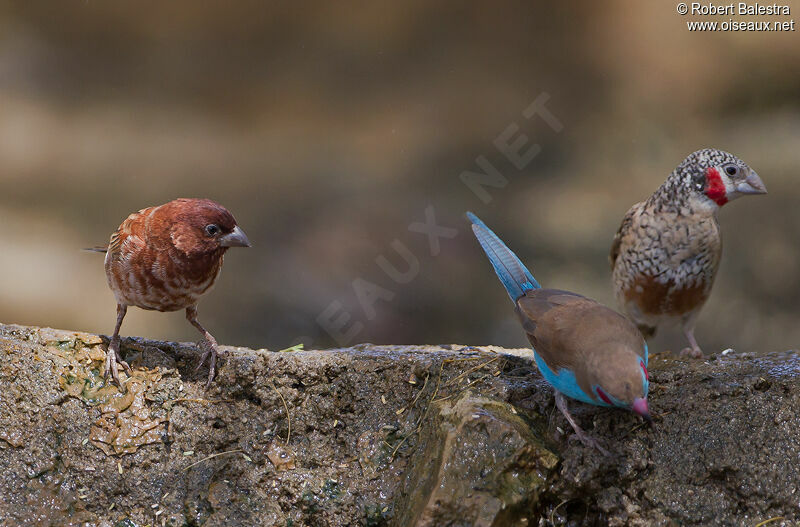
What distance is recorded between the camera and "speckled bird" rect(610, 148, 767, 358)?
409cm

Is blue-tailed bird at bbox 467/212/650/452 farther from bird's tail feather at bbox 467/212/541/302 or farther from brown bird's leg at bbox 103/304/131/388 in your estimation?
brown bird's leg at bbox 103/304/131/388

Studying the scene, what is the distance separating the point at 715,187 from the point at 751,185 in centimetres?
19

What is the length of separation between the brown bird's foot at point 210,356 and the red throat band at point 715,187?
2.51 metres

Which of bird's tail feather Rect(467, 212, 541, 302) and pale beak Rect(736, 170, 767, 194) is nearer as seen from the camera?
bird's tail feather Rect(467, 212, 541, 302)

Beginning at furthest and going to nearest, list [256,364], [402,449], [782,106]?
[782,106] → [256,364] → [402,449]

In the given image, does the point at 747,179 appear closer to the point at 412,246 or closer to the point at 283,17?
the point at 412,246

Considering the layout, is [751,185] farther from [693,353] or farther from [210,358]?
[210,358]

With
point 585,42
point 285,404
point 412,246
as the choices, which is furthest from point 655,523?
point 585,42

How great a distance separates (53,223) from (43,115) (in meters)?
1.04

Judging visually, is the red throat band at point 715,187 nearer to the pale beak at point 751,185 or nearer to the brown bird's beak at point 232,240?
the pale beak at point 751,185

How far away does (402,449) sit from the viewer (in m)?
3.39

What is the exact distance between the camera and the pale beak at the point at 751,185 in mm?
3912

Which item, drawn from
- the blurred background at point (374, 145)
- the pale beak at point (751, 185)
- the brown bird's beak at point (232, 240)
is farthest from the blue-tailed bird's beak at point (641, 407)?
the blurred background at point (374, 145)

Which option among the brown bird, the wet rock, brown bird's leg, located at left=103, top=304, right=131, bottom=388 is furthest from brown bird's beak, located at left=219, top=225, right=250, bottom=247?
the wet rock
